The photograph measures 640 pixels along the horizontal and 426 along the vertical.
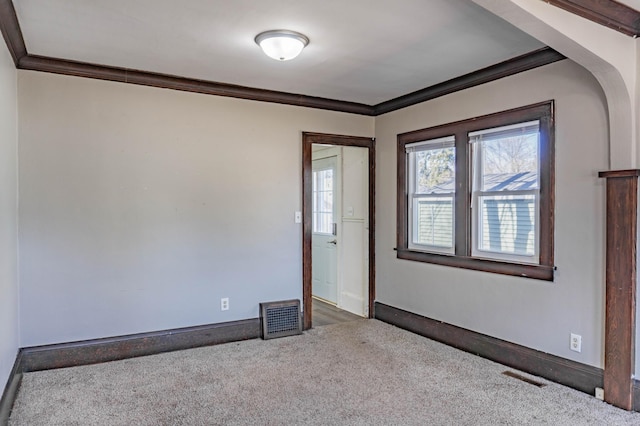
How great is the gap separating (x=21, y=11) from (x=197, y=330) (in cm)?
276

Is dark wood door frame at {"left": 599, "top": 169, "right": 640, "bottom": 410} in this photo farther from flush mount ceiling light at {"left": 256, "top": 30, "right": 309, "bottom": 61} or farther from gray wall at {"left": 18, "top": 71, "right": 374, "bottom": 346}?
gray wall at {"left": 18, "top": 71, "right": 374, "bottom": 346}

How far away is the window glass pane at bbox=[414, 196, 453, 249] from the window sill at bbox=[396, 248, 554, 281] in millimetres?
130

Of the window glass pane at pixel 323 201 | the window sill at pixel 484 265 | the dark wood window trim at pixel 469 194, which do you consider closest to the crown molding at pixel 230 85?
the dark wood window trim at pixel 469 194

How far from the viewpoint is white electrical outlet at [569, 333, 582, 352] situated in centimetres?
303

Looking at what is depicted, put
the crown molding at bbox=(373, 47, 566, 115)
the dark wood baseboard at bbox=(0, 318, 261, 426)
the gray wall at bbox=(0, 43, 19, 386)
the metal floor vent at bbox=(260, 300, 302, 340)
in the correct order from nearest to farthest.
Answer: the gray wall at bbox=(0, 43, 19, 386) < the crown molding at bbox=(373, 47, 566, 115) < the dark wood baseboard at bbox=(0, 318, 261, 426) < the metal floor vent at bbox=(260, 300, 302, 340)

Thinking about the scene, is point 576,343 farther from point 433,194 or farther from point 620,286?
point 433,194

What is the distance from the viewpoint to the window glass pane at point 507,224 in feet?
11.1

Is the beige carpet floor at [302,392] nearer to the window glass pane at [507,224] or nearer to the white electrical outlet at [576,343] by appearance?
the white electrical outlet at [576,343]

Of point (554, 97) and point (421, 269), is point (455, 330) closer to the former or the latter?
point (421, 269)

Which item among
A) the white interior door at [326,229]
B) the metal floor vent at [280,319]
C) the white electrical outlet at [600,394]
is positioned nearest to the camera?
the white electrical outlet at [600,394]

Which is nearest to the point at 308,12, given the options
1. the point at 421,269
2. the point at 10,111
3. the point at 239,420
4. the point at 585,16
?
the point at 585,16

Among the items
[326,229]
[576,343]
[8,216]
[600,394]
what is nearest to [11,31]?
[8,216]

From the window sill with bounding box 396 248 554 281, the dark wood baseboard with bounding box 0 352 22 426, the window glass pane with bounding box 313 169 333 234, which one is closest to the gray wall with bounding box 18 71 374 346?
the dark wood baseboard with bounding box 0 352 22 426

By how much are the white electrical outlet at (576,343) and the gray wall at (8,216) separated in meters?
3.68
